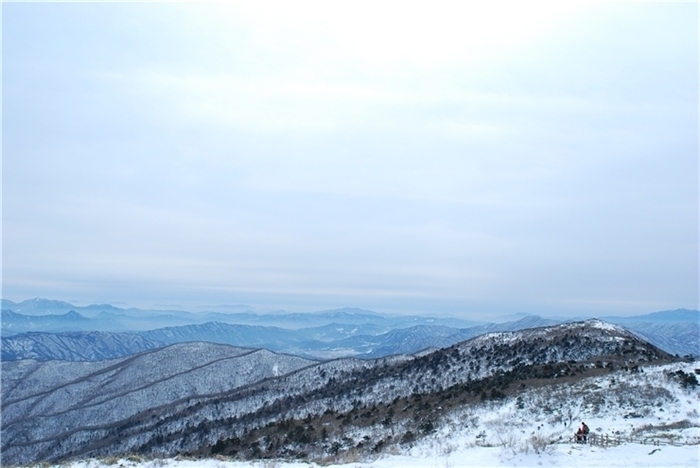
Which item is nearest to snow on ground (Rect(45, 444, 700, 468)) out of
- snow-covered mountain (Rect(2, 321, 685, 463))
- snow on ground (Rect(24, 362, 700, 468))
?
snow on ground (Rect(24, 362, 700, 468))

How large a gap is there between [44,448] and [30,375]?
8003 cm

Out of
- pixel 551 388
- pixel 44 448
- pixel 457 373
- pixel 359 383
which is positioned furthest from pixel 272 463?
pixel 44 448

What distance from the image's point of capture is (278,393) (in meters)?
93.8

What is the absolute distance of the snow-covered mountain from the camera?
149 ft

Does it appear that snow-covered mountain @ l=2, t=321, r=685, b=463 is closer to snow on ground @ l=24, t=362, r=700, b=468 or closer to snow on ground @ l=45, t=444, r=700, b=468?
snow on ground @ l=24, t=362, r=700, b=468

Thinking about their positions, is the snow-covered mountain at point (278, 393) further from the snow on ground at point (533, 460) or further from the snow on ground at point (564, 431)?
the snow on ground at point (533, 460)

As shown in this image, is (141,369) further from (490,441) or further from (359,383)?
(490,441)

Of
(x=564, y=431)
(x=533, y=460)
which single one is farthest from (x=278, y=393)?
(x=533, y=460)

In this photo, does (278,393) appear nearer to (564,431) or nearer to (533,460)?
(564,431)

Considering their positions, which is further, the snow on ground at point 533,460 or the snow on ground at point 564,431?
the snow on ground at point 564,431

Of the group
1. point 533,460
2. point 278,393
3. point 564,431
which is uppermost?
point 533,460

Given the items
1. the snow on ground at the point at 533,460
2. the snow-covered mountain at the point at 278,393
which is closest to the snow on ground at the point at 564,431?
the snow on ground at the point at 533,460

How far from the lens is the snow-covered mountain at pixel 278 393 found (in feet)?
149

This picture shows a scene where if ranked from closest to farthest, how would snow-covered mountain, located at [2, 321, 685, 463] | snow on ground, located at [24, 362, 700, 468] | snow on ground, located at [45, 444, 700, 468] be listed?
snow on ground, located at [45, 444, 700, 468]
snow on ground, located at [24, 362, 700, 468]
snow-covered mountain, located at [2, 321, 685, 463]
